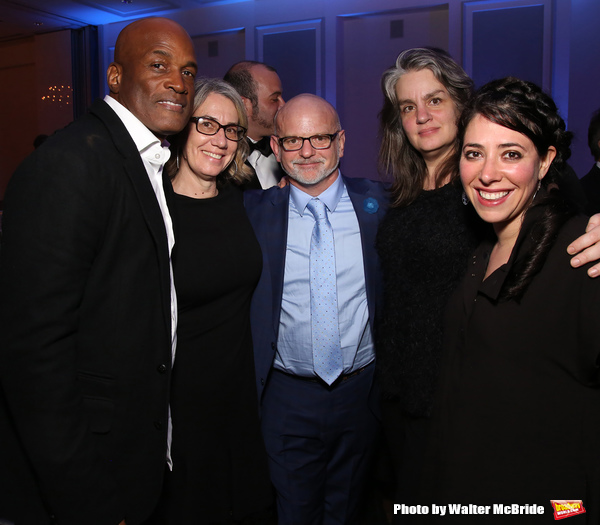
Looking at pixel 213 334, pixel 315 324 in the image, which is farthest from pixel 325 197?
pixel 213 334

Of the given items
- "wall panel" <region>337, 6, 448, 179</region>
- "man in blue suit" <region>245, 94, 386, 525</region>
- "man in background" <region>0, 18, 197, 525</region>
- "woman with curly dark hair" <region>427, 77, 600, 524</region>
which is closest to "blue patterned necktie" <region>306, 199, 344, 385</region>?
"man in blue suit" <region>245, 94, 386, 525</region>

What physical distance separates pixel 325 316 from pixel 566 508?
112 centimetres

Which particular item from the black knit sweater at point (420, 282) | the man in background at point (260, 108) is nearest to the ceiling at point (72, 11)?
Answer: the man in background at point (260, 108)

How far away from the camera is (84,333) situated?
140cm

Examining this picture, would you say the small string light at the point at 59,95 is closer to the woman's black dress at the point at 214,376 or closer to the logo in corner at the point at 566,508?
the woman's black dress at the point at 214,376

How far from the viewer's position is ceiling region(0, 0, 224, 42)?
707cm

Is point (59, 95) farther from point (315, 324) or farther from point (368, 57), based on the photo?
point (315, 324)

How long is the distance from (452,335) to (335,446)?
3.23 feet

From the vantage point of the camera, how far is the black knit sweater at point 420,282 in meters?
1.91

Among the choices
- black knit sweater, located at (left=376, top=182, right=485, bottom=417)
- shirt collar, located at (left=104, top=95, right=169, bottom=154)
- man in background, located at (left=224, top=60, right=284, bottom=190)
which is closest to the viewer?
shirt collar, located at (left=104, top=95, right=169, bottom=154)

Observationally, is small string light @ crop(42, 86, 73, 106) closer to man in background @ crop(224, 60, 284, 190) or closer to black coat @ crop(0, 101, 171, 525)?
man in background @ crop(224, 60, 284, 190)

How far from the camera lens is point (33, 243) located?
4.00ft

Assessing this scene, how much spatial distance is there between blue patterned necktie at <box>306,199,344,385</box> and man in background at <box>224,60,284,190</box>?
5.24 ft

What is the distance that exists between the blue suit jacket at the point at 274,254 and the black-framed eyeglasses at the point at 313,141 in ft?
0.63
